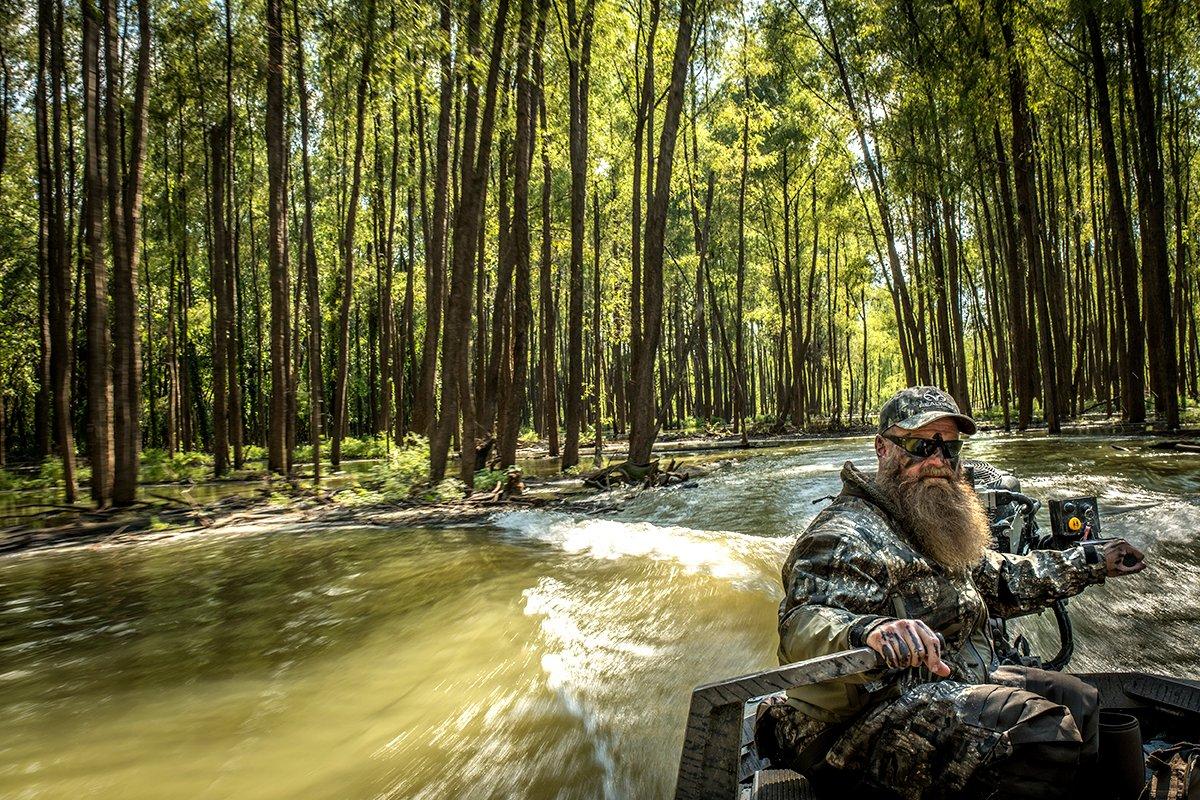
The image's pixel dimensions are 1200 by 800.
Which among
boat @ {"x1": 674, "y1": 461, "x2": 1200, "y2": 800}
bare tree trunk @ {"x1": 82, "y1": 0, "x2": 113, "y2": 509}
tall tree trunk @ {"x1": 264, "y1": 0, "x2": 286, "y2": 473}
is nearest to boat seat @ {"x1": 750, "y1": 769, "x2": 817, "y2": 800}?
boat @ {"x1": 674, "y1": 461, "x2": 1200, "y2": 800}

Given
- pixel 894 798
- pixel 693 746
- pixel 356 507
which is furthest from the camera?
pixel 356 507

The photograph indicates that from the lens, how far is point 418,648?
4.66 m

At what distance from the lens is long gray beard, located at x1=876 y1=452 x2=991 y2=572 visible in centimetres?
230

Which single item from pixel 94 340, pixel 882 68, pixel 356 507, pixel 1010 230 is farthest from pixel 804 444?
pixel 94 340

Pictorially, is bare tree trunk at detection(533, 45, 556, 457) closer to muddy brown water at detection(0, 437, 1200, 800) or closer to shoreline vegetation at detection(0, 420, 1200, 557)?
shoreline vegetation at detection(0, 420, 1200, 557)

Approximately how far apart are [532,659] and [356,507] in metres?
7.07

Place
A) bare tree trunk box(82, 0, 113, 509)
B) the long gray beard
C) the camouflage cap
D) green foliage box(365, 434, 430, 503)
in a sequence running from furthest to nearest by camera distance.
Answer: green foliage box(365, 434, 430, 503) → bare tree trunk box(82, 0, 113, 509) → the camouflage cap → the long gray beard

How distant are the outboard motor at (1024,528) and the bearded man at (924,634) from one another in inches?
8.3

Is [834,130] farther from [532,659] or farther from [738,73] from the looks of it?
[532,659]

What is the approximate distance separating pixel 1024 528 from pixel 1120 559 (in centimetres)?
68

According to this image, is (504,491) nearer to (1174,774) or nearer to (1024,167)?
(1174,774)

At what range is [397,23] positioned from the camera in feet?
30.1

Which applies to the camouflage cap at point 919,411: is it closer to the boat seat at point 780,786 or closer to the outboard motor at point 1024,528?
the outboard motor at point 1024,528

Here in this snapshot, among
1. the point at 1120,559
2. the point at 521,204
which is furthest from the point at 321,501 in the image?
the point at 1120,559
